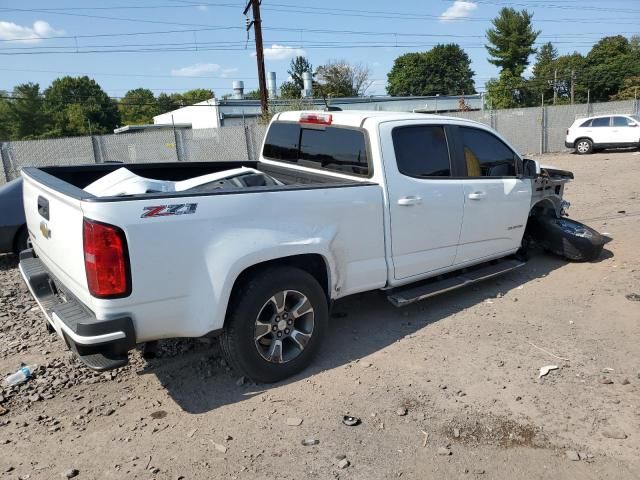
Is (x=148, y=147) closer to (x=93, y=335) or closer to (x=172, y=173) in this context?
(x=172, y=173)

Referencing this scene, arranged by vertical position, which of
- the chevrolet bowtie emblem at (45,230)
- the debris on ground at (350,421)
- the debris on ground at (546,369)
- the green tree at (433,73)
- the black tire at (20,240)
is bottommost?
the debris on ground at (546,369)

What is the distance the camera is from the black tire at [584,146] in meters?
22.0

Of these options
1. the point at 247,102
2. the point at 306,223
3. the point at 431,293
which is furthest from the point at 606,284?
the point at 247,102

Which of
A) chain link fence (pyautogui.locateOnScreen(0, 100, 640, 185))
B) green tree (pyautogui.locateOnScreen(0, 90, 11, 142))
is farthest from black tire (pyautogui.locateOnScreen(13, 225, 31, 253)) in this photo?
green tree (pyautogui.locateOnScreen(0, 90, 11, 142))

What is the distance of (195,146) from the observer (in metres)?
17.7

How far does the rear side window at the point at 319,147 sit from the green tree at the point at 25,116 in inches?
2900

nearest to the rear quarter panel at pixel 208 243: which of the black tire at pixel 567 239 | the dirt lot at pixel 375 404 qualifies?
the dirt lot at pixel 375 404

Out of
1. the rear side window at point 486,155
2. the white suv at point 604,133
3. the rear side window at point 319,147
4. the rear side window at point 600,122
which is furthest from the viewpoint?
the rear side window at point 600,122

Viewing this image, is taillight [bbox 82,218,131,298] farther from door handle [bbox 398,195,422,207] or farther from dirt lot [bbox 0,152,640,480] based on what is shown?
door handle [bbox 398,195,422,207]

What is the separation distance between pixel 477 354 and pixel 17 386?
11.4 feet

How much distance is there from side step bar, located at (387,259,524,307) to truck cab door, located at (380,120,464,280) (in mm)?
176

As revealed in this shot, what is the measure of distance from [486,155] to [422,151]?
1041mm

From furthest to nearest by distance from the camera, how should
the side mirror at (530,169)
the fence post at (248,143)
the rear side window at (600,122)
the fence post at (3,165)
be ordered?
the rear side window at (600,122)
the fence post at (248,143)
the fence post at (3,165)
the side mirror at (530,169)

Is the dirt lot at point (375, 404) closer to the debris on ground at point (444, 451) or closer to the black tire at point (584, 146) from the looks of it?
the debris on ground at point (444, 451)
